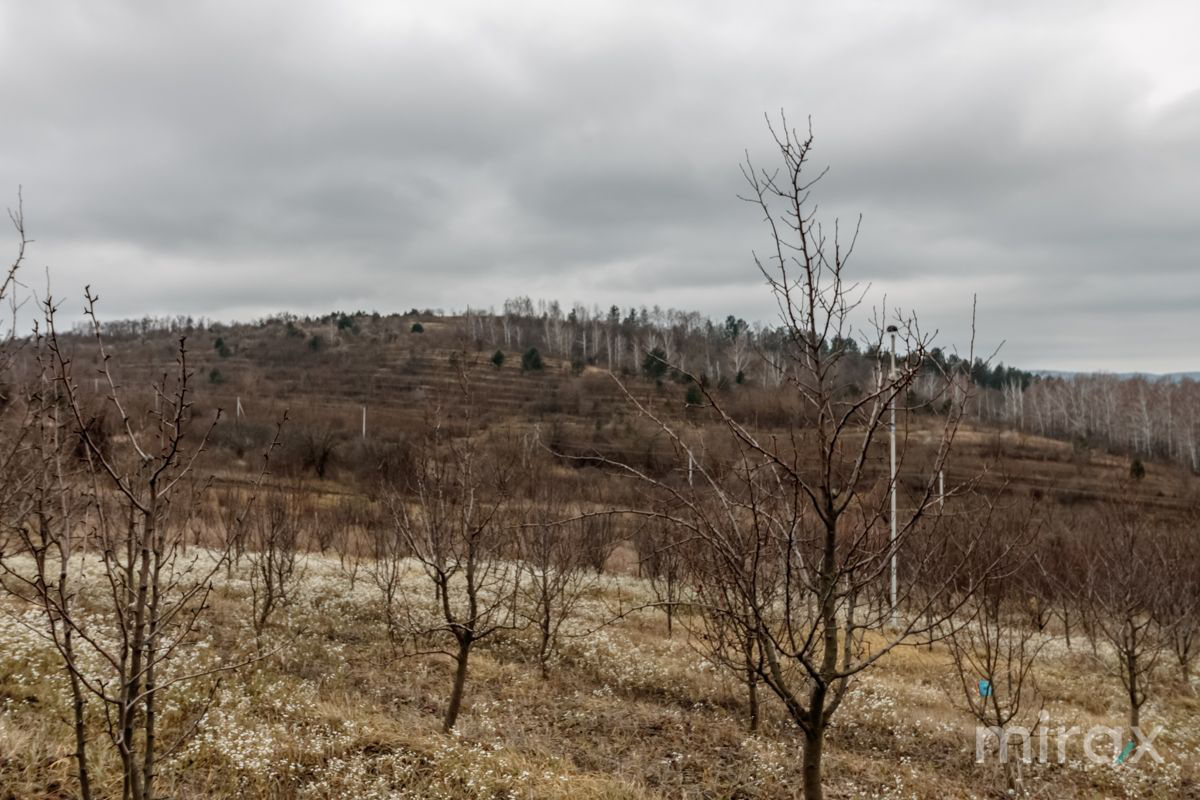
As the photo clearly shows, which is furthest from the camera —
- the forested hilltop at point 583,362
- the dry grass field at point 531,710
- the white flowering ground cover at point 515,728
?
the forested hilltop at point 583,362

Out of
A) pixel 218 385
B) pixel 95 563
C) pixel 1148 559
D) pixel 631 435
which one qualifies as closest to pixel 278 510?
pixel 95 563

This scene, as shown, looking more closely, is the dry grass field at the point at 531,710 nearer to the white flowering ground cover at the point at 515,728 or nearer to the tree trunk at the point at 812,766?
the white flowering ground cover at the point at 515,728

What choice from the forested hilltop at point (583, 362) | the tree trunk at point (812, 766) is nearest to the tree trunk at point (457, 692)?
the tree trunk at point (812, 766)

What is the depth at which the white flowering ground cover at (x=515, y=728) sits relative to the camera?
669 centimetres

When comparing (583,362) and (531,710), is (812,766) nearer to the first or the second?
(531,710)

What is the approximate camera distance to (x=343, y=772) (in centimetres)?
692

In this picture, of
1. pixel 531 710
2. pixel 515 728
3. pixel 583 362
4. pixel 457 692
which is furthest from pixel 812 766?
pixel 583 362

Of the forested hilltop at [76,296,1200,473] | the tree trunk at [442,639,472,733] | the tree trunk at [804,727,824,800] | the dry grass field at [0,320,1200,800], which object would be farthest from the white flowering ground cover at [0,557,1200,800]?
the forested hilltop at [76,296,1200,473]

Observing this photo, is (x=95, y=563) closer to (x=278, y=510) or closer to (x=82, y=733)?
(x=278, y=510)

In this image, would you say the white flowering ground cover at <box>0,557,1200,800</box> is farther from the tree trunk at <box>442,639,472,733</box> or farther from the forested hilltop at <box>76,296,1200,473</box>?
the forested hilltop at <box>76,296,1200,473</box>

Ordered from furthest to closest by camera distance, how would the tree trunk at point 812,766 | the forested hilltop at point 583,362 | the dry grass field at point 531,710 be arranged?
the forested hilltop at point 583,362 → the dry grass field at point 531,710 → the tree trunk at point 812,766

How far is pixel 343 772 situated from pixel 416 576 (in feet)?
46.1

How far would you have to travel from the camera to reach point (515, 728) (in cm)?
908

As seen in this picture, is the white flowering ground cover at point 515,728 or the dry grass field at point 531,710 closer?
the dry grass field at point 531,710
